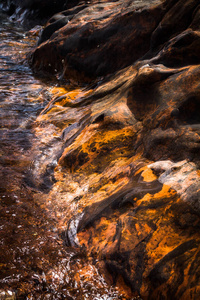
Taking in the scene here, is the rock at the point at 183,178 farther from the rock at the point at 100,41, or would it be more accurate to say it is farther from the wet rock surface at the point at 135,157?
the rock at the point at 100,41

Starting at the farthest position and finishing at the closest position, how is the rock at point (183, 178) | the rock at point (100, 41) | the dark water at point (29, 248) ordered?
the rock at point (100, 41)
the rock at point (183, 178)
the dark water at point (29, 248)

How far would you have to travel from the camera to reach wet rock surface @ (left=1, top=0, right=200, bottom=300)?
248 cm

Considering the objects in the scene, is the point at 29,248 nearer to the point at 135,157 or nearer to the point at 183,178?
A: the point at 183,178

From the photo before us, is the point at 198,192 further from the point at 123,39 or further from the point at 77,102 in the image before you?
the point at 123,39

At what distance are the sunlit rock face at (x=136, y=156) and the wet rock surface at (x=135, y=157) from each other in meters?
0.01

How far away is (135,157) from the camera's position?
3836 mm

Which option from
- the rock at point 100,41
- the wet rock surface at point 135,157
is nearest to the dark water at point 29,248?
the wet rock surface at point 135,157

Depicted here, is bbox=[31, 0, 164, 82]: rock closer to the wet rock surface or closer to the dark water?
the wet rock surface

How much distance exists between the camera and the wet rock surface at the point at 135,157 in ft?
8.14

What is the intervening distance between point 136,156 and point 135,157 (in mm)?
22

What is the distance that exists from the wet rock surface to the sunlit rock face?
12 mm

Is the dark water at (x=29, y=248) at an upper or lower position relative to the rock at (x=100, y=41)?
lower

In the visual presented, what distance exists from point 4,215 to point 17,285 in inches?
40.7

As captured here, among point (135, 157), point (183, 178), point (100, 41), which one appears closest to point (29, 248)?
point (183, 178)
